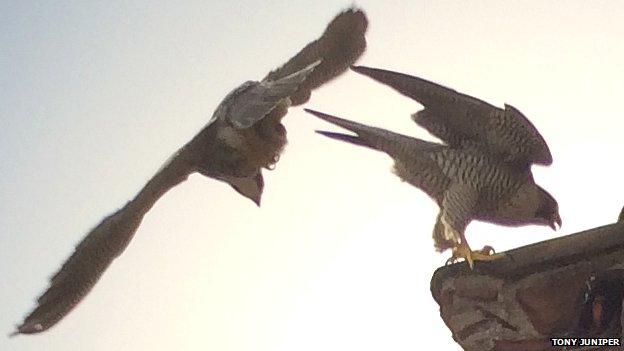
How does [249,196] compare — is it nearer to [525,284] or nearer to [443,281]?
[443,281]

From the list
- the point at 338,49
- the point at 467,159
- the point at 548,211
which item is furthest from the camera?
the point at 338,49

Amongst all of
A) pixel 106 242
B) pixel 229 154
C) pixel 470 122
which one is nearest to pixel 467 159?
pixel 470 122

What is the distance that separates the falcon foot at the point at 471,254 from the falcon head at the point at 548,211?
1.82ft

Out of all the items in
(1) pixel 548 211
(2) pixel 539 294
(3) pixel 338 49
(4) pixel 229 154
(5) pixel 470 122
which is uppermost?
(3) pixel 338 49

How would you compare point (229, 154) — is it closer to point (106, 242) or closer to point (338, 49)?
point (106, 242)

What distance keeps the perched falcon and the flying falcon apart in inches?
14.4

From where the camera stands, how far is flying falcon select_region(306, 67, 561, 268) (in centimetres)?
318

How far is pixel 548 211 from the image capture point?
11.4ft

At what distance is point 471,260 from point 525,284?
284 millimetres

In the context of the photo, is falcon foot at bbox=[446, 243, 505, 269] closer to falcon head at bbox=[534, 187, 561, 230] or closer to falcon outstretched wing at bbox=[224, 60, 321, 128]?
falcon head at bbox=[534, 187, 561, 230]

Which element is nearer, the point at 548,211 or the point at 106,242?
the point at 106,242

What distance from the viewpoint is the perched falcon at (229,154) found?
10.2ft

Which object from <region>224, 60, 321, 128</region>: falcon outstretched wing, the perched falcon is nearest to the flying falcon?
<region>224, 60, 321, 128</region>: falcon outstretched wing

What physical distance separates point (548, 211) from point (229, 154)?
1477 millimetres
